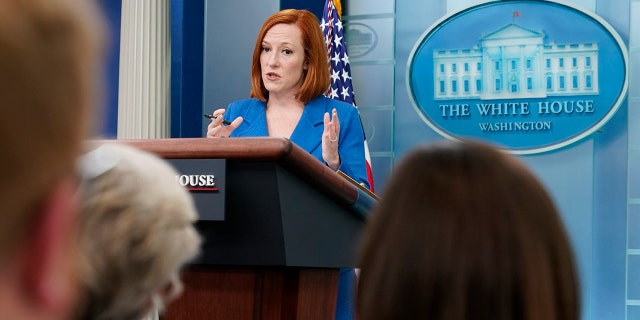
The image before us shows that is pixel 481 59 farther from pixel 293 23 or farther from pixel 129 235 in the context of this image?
pixel 129 235

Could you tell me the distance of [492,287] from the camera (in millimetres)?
859

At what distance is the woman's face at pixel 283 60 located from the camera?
322 cm

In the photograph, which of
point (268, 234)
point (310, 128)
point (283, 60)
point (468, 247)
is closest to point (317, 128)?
point (310, 128)

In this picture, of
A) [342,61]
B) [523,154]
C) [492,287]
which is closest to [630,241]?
[523,154]

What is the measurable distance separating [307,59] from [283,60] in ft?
0.46

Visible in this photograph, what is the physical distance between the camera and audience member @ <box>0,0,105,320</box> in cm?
32

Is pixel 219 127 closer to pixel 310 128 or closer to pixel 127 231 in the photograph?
pixel 310 128

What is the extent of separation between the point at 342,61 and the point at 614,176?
190 centimetres

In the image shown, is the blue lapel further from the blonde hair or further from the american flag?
the blonde hair

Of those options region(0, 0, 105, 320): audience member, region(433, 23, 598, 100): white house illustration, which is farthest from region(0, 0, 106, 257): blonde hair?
region(433, 23, 598, 100): white house illustration

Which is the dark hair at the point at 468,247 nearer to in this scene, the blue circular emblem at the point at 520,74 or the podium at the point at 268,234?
the podium at the point at 268,234

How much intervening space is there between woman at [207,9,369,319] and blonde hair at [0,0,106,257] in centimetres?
250

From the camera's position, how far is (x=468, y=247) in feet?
2.83

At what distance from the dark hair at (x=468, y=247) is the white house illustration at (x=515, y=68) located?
4913 millimetres
